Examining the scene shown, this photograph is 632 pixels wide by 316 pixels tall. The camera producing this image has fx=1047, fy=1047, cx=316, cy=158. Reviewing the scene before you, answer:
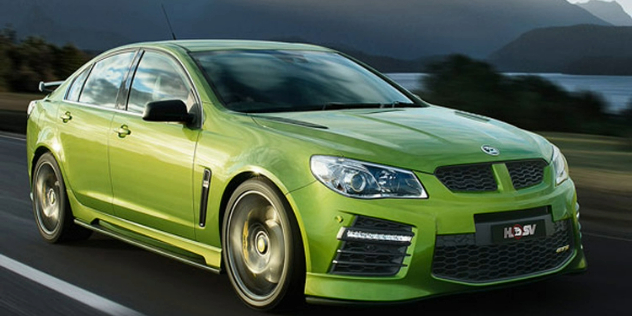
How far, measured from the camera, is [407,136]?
5.62 m

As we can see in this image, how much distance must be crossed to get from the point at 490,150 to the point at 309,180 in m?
1.01

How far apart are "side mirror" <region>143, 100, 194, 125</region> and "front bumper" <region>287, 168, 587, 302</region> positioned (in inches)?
48.2

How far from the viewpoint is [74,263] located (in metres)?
7.19

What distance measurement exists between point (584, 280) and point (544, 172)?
3.38 feet

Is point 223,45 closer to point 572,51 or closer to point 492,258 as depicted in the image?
point 492,258

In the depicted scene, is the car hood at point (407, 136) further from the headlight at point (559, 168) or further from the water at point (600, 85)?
the water at point (600, 85)

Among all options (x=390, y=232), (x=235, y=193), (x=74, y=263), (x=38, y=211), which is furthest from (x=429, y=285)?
(x=38, y=211)

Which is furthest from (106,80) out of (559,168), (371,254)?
(559,168)

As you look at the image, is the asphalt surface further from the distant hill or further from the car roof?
the distant hill

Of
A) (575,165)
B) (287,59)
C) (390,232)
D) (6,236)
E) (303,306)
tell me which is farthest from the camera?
(575,165)

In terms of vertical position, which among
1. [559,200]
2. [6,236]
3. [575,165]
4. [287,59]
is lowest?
[575,165]

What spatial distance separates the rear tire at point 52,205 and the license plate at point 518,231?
3689mm

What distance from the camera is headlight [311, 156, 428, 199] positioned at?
5.21 m

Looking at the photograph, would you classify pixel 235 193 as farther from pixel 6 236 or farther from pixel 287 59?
pixel 6 236
